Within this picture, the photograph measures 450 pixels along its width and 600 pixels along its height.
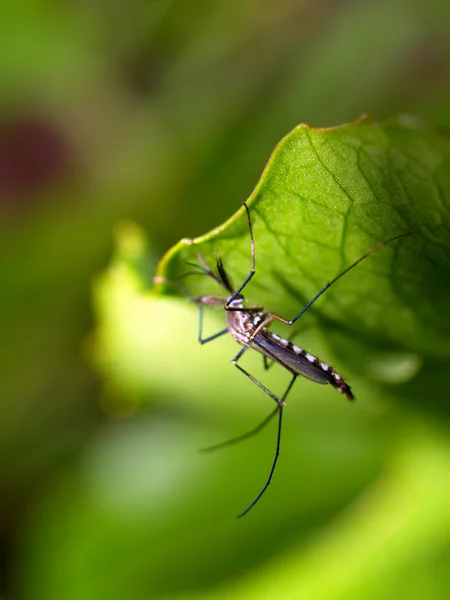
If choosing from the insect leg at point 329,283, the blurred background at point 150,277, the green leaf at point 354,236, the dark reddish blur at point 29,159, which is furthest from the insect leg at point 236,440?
the dark reddish blur at point 29,159

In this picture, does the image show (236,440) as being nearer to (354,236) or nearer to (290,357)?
(290,357)

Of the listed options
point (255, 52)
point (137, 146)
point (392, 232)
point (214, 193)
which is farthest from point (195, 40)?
point (392, 232)

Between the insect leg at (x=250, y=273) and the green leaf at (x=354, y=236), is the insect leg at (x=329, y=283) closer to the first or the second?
the green leaf at (x=354, y=236)

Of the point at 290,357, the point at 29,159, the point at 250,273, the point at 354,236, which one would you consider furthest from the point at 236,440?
the point at 29,159

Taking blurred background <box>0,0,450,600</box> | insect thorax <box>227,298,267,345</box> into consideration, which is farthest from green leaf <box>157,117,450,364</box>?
blurred background <box>0,0,450,600</box>

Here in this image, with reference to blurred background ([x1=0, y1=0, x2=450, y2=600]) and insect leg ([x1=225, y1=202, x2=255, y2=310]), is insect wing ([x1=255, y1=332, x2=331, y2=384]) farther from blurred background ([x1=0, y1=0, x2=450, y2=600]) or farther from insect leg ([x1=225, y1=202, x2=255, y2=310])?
blurred background ([x1=0, y1=0, x2=450, y2=600])

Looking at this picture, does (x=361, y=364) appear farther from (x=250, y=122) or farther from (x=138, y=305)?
(x=250, y=122)
